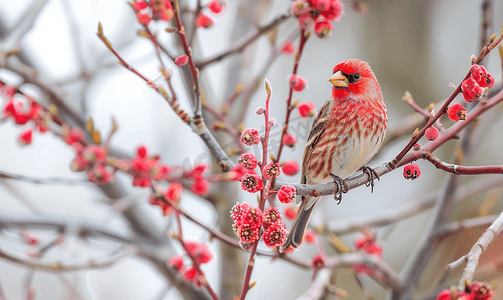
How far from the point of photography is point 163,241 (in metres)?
2.15

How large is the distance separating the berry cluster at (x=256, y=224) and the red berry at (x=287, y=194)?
0.21 feet

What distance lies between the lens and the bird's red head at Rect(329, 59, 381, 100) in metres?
1.29

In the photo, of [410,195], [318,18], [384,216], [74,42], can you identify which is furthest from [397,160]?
[410,195]

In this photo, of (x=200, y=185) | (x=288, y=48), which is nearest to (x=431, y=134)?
(x=200, y=185)

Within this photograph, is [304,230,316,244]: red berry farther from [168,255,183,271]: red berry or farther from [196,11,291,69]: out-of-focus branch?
[196,11,291,69]: out-of-focus branch

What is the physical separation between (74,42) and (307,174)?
1.64 m

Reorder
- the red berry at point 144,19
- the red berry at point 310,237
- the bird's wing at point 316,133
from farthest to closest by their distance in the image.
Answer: the red berry at point 310,237 → the bird's wing at point 316,133 → the red berry at point 144,19

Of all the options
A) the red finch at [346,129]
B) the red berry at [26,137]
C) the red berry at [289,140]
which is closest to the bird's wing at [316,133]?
the red finch at [346,129]

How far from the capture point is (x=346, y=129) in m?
1.46

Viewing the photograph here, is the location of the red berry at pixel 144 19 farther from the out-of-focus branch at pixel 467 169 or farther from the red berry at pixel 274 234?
the out-of-focus branch at pixel 467 169

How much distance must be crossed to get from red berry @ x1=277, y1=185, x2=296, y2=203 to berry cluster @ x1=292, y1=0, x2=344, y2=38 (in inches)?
18.9

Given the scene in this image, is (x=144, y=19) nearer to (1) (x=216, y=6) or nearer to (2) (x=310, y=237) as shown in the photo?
(1) (x=216, y=6)

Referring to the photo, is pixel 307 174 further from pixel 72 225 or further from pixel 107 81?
pixel 107 81

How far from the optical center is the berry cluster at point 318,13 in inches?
42.5
